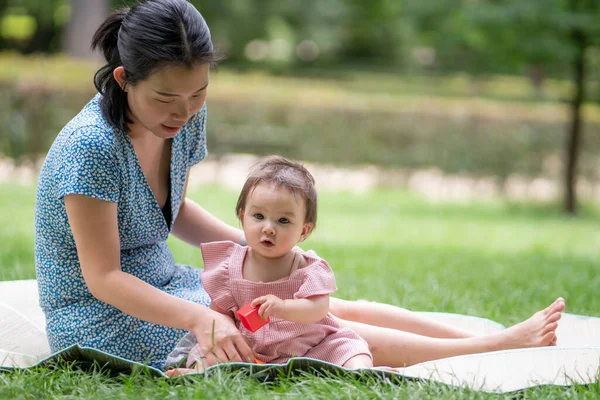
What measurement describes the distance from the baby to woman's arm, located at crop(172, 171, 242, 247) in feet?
1.36

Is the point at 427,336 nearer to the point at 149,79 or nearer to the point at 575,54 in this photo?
the point at 149,79

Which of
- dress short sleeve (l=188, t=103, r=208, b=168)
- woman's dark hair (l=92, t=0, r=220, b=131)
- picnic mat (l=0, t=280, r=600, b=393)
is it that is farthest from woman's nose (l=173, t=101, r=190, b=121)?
picnic mat (l=0, t=280, r=600, b=393)

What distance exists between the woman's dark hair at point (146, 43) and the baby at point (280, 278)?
0.47 meters

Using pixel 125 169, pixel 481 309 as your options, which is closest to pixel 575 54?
pixel 481 309

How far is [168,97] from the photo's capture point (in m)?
2.48

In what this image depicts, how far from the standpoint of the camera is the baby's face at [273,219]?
259 centimetres

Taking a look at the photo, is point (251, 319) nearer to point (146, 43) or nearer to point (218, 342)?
point (218, 342)

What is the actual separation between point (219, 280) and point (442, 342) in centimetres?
85

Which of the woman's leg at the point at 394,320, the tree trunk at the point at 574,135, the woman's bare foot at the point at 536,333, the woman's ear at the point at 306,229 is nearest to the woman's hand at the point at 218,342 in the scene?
the woman's ear at the point at 306,229

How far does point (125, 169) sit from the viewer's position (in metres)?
2.59

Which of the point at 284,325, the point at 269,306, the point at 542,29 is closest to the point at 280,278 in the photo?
the point at 284,325

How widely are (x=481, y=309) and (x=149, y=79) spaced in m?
2.33

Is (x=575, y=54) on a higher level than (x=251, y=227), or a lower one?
higher

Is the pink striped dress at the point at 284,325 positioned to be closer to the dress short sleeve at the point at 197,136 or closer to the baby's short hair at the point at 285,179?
the baby's short hair at the point at 285,179
